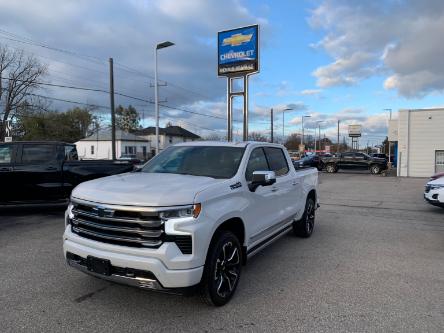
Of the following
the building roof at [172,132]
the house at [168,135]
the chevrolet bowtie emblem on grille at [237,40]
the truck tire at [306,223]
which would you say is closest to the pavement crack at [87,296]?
the truck tire at [306,223]

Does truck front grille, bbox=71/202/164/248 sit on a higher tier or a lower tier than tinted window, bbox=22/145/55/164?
lower

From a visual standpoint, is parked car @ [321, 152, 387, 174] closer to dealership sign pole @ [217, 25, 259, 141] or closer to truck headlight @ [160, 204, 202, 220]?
dealership sign pole @ [217, 25, 259, 141]

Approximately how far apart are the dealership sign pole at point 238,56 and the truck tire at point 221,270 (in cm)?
2081

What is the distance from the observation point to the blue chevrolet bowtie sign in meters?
24.1

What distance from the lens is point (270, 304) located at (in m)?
4.39

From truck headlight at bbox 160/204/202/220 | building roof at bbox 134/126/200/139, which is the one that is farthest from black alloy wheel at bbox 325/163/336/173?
building roof at bbox 134/126/200/139

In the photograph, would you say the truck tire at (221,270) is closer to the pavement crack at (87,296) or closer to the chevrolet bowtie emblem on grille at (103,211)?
the chevrolet bowtie emblem on grille at (103,211)

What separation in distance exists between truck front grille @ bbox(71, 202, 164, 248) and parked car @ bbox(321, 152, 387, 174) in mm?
32105

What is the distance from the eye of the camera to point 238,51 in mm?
24891

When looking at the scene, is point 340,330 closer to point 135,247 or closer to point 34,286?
point 135,247

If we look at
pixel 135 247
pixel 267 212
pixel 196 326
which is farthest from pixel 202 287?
pixel 267 212

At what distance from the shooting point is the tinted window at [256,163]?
16.9 ft

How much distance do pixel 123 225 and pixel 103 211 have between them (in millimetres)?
268

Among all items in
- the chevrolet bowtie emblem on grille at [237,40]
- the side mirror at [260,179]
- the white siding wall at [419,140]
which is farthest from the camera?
the white siding wall at [419,140]
